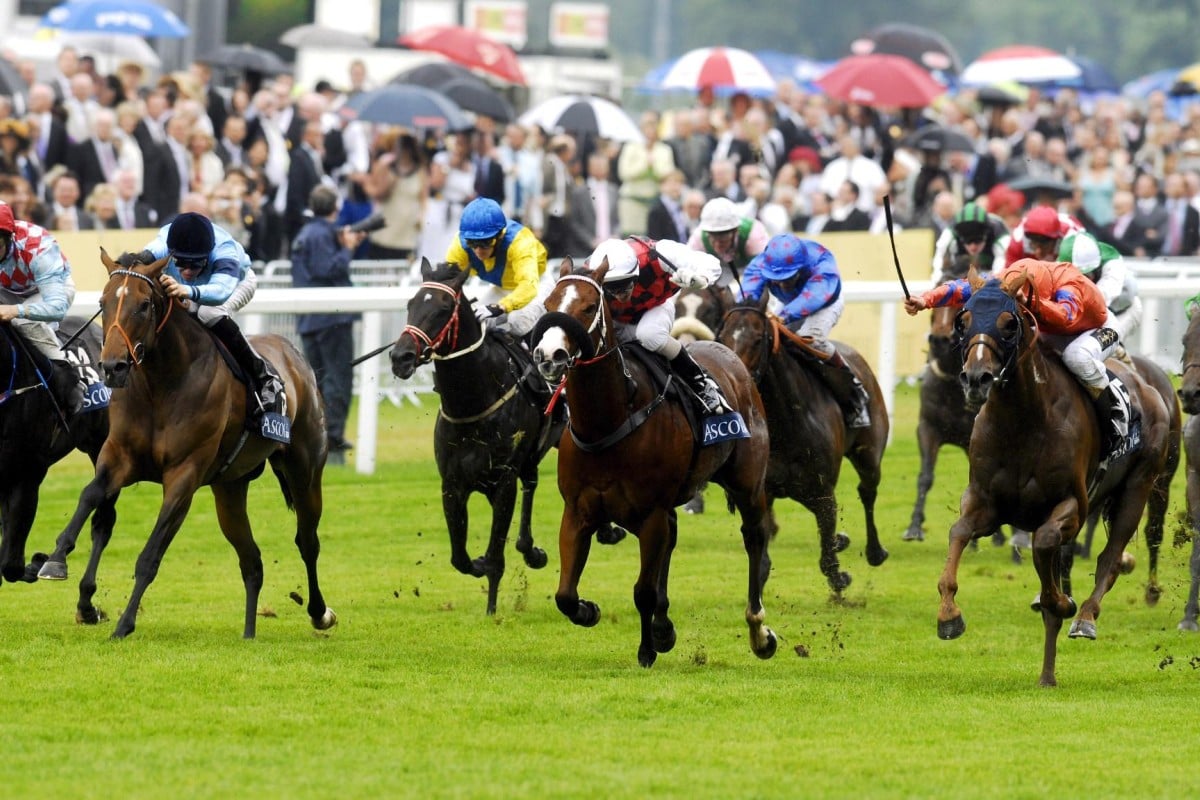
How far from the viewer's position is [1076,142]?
27.1 meters

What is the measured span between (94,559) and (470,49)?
1313 centimetres

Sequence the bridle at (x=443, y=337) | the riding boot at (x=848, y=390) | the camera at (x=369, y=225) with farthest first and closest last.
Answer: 1. the camera at (x=369, y=225)
2. the riding boot at (x=848, y=390)
3. the bridle at (x=443, y=337)

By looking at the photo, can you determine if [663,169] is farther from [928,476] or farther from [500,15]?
[500,15]

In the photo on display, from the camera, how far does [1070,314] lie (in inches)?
345

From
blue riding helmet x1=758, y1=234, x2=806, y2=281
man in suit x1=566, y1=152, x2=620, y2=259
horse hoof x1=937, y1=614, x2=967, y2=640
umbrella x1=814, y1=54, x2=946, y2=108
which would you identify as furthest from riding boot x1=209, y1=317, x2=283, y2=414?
umbrella x1=814, y1=54, x2=946, y2=108

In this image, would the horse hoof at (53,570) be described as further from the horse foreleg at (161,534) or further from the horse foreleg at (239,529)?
the horse foreleg at (239,529)

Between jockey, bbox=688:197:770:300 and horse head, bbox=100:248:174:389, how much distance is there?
11.4 ft

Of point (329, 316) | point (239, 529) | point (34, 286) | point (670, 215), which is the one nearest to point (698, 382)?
point (239, 529)

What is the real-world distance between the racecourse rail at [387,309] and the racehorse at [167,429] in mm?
2700

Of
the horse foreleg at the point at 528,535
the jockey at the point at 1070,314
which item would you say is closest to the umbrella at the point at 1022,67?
the horse foreleg at the point at 528,535

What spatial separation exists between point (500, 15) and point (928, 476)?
19.6 metres

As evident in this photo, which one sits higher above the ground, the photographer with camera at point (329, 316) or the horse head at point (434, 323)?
the horse head at point (434, 323)

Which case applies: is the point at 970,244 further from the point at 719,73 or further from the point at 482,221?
the point at 719,73

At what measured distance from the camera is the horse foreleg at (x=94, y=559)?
9133mm
